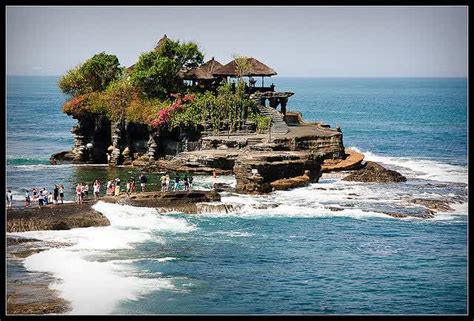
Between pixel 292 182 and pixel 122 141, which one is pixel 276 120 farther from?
pixel 292 182

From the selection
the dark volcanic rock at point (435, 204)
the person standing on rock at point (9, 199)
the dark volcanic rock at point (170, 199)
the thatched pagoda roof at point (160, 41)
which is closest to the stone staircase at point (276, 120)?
the thatched pagoda roof at point (160, 41)

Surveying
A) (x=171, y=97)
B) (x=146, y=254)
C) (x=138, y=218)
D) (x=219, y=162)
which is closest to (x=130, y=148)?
(x=171, y=97)

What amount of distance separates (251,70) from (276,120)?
4.82 metres

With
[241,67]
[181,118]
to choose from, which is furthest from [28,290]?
[241,67]

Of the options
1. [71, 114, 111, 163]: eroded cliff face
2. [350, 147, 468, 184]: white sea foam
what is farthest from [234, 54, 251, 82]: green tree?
[350, 147, 468, 184]: white sea foam

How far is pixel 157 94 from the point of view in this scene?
68375mm

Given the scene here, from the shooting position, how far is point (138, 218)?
46062 millimetres

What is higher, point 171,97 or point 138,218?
point 171,97

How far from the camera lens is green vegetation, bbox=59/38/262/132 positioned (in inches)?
2549

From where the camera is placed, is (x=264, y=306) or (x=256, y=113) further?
(x=256, y=113)

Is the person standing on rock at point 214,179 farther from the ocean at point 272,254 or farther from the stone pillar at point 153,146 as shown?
the stone pillar at point 153,146

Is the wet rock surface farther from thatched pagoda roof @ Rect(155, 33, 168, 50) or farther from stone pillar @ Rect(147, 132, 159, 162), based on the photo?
thatched pagoda roof @ Rect(155, 33, 168, 50)

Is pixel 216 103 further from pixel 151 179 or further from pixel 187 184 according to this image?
pixel 187 184

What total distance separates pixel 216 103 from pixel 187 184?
48.1 feet
